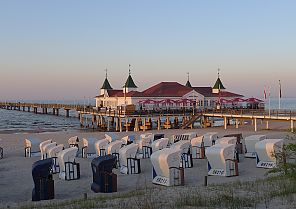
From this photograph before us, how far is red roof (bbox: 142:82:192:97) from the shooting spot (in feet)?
169

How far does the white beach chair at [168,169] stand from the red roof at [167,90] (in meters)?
36.2

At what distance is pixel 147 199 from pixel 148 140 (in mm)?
13033

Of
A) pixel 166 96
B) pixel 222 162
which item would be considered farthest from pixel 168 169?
pixel 166 96

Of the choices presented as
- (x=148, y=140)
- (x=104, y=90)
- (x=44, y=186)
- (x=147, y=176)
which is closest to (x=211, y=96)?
(x=104, y=90)

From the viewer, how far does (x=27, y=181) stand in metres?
15.9

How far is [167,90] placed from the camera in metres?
54.2

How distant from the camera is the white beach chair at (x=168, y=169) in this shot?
14352 millimetres

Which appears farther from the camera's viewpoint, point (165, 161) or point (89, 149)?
point (89, 149)

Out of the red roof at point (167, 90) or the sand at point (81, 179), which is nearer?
the sand at point (81, 179)

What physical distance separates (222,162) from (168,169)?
2.57m

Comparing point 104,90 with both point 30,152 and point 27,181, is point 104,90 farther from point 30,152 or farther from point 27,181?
point 27,181

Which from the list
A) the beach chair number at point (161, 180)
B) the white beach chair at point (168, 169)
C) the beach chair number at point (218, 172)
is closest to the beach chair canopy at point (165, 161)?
the white beach chair at point (168, 169)

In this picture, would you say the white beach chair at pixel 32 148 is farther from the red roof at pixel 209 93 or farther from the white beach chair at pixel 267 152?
the red roof at pixel 209 93

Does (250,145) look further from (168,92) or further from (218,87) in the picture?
(218,87)
